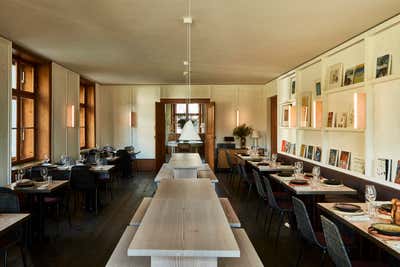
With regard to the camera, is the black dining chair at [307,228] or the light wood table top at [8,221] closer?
the light wood table top at [8,221]

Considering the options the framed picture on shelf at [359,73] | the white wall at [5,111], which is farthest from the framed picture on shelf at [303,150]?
the white wall at [5,111]

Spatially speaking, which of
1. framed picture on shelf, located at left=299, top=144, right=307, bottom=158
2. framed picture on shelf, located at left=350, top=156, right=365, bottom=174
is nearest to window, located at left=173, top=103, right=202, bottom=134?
framed picture on shelf, located at left=299, top=144, right=307, bottom=158

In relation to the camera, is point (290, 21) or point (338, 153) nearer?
point (290, 21)

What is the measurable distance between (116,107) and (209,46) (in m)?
6.16

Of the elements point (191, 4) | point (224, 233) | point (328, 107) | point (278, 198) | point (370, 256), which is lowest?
point (370, 256)

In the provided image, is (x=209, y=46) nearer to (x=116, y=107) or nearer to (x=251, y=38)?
(x=251, y=38)

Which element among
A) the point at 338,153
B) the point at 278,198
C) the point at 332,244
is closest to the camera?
the point at 332,244

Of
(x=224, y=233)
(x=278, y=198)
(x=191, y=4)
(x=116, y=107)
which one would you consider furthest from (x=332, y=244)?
(x=116, y=107)

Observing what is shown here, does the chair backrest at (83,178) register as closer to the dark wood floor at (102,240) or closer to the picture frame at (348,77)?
the dark wood floor at (102,240)

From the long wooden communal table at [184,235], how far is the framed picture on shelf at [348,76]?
3701mm

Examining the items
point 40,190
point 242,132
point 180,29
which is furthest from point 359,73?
point 242,132

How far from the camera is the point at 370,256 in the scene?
3.41 meters

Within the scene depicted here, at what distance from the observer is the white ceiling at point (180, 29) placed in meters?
3.66

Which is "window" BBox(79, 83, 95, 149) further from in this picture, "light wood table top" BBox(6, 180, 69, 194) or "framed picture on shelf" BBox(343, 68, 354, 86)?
"framed picture on shelf" BBox(343, 68, 354, 86)
